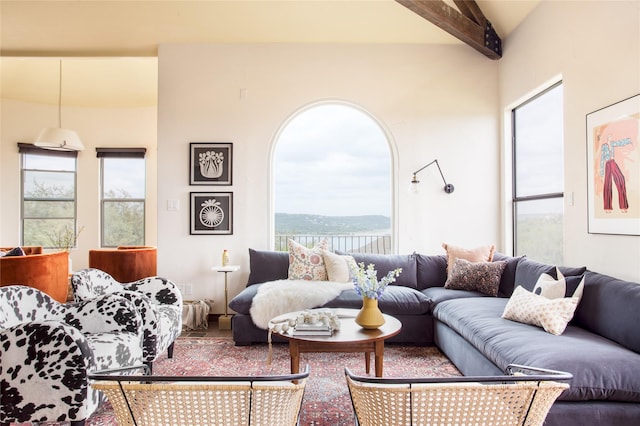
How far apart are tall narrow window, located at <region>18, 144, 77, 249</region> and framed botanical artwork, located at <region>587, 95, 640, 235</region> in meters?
7.08

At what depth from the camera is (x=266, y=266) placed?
4.20 m

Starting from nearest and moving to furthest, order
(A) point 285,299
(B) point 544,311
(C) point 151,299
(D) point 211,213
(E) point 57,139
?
(B) point 544,311 < (C) point 151,299 < (A) point 285,299 < (D) point 211,213 < (E) point 57,139

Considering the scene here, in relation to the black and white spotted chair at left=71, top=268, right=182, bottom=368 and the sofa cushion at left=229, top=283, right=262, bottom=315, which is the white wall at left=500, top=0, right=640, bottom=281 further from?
the black and white spotted chair at left=71, top=268, right=182, bottom=368

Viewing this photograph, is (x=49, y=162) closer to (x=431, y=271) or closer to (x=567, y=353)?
(x=431, y=271)

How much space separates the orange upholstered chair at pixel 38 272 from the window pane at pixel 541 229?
535cm

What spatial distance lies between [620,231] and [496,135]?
7.10ft

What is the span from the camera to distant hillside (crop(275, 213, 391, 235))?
20.7 feet

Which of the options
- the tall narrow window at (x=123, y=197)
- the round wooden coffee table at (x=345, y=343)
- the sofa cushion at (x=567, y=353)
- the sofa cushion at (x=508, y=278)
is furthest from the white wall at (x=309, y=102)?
the tall narrow window at (x=123, y=197)

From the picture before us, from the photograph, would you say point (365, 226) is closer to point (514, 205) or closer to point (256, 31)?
point (514, 205)

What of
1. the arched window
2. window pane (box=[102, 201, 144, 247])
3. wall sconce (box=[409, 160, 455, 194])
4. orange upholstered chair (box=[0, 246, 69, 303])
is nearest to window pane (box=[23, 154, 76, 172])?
window pane (box=[102, 201, 144, 247])

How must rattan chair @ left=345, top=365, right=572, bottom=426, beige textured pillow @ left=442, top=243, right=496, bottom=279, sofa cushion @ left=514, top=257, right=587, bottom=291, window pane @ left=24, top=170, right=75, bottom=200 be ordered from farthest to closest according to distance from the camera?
1. window pane @ left=24, top=170, right=75, bottom=200
2. beige textured pillow @ left=442, top=243, right=496, bottom=279
3. sofa cushion @ left=514, top=257, right=587, bottom=291
4. rattan chair @ left=345, top=365, right=572, bottom=426

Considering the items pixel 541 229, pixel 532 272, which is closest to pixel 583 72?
pixel 541 229

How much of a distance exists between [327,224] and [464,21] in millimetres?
3455

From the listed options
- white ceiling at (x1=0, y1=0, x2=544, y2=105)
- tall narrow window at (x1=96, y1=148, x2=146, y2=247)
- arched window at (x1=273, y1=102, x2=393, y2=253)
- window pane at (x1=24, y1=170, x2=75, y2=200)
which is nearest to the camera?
white ceiling at (x1=0, y1=0, x2=544, y2=105)
